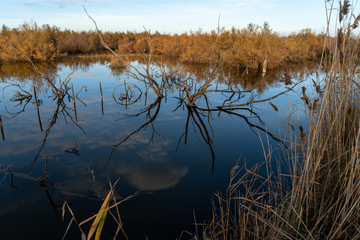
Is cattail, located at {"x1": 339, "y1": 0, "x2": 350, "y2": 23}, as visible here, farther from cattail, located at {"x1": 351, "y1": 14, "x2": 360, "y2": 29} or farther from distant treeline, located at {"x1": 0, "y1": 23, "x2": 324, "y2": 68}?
distant treeline, located at {"x1": 0, "y1": 23, "x2": 324, "y2": 68}

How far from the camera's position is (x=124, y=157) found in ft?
16.6

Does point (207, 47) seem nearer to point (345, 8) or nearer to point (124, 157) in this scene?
point (124, 157)

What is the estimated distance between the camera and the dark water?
10.8 feet

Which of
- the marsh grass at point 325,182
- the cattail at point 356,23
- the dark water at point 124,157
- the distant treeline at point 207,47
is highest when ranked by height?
the distant treeline at point 207,47

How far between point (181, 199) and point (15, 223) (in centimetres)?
236

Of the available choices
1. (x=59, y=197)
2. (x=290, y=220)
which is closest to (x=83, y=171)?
(x=59, y=197)

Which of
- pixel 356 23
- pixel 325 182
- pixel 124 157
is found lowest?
pixel 124 157

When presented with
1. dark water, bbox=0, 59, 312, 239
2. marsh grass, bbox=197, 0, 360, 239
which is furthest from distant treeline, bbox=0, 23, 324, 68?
marsh grass, bbox=197, 0, 360, 239

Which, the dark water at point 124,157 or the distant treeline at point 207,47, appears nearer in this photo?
the dark water at point 124,157

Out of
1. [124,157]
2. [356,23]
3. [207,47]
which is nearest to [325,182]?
[356,23]

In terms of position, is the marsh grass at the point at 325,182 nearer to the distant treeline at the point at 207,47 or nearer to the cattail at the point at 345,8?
the cattail at the point at 345,8

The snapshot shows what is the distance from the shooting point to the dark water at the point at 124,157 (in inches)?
130

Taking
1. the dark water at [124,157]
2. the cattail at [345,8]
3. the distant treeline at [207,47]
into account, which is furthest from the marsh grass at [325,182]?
the distant treeline at [207,47]

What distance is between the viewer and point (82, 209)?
11.3 feet
